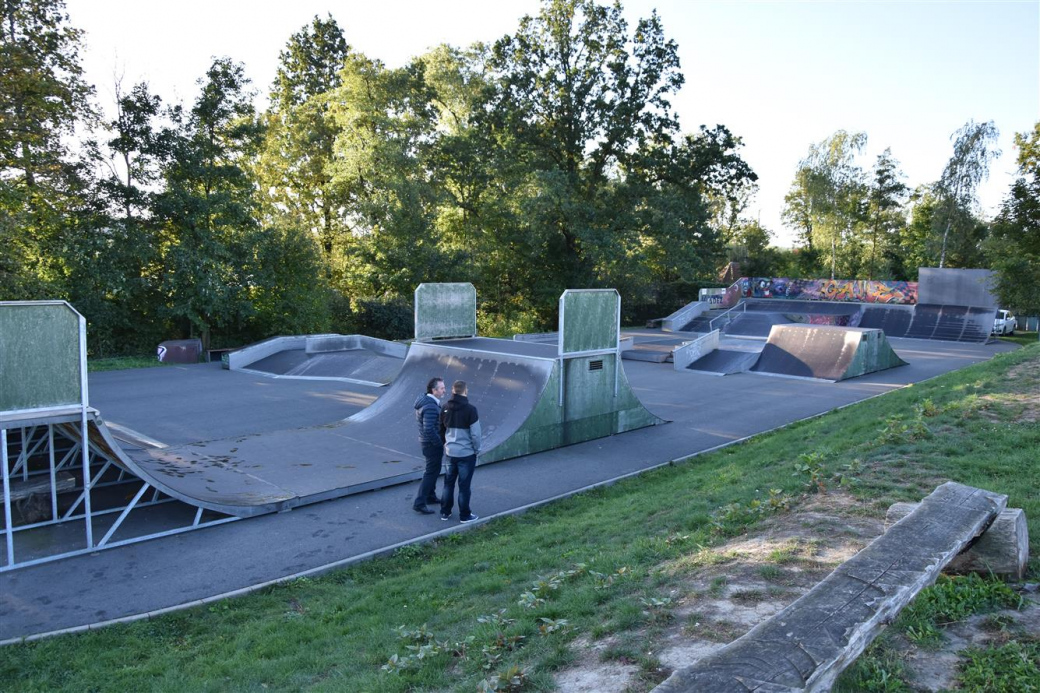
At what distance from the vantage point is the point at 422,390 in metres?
12.3

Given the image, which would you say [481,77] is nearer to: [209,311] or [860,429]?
[209,311]

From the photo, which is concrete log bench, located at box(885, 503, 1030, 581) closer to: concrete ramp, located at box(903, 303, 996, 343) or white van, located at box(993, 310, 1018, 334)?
concrete ramp, located at box(903, 303, 996, 343)

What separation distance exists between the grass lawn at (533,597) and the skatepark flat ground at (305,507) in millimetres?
421

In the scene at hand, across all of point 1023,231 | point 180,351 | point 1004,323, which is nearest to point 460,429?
point 180,351

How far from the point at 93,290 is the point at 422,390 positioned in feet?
52.7

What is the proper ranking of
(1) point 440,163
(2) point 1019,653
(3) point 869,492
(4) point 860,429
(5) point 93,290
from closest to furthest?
(2) point 1019,653 → (3) point 869,492 → (4) point 860,429 → (5) point 93,290 → (1) point 440,163

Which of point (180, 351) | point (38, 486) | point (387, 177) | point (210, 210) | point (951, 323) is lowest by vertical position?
point (180, 351)

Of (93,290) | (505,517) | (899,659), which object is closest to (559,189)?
(93,290)

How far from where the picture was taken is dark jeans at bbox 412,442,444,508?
311 inches

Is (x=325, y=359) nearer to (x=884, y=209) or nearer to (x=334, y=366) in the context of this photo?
(x=334, y=366)

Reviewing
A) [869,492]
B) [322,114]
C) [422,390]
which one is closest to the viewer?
[869,492]

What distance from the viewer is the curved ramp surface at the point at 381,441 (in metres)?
8.40

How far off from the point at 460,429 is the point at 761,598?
13.6 ft

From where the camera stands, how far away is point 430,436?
7.86 meters
